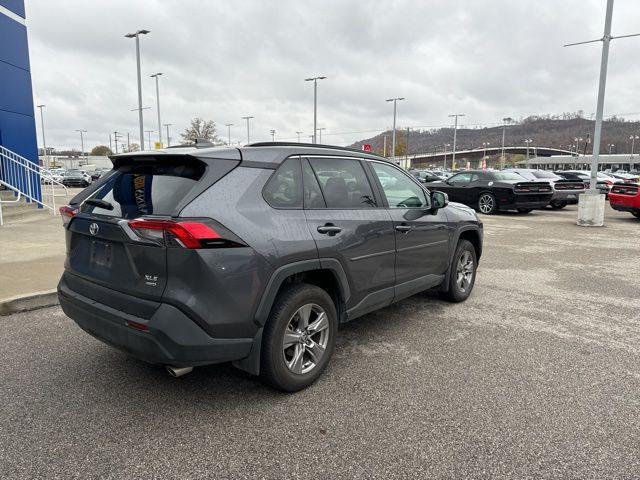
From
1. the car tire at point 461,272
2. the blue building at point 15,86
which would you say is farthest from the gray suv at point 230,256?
the blue building at point 15,86

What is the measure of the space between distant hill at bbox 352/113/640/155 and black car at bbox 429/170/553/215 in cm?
9932

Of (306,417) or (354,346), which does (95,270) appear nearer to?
(306,417)

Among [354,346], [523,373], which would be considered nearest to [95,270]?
[354,346]

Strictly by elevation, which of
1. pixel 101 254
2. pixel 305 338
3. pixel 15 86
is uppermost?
pixel 15 86

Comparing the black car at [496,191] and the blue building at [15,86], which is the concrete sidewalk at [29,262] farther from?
the black car at [496,191]

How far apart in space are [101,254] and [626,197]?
1498 cm

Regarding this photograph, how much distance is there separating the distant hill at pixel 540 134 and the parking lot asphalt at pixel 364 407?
112m

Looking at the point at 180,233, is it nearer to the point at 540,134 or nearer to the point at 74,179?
the point at 74,179

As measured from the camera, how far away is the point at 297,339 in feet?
10.4

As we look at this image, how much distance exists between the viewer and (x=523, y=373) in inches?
139

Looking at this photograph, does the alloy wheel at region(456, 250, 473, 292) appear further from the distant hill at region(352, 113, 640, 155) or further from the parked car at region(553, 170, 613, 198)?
the distant hill at region(352, 113, 640, 155)

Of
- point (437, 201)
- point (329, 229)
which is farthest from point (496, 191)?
point (329, 229)

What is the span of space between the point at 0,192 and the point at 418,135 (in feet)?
418

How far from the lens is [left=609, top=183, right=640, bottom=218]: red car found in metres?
13.3
